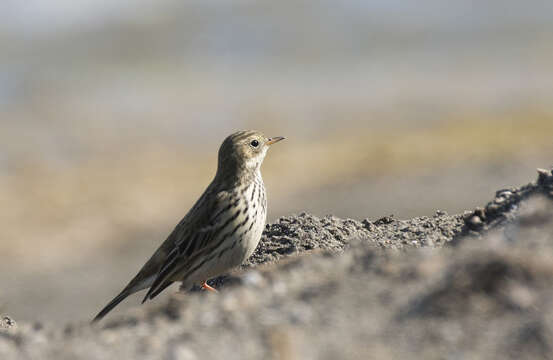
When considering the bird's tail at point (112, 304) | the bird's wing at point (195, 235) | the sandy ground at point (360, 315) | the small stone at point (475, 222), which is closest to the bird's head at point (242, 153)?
the bird's wing at point (195, 235)

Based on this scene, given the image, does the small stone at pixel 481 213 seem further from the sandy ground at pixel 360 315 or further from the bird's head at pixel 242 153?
the bird's head at pixel 242 153

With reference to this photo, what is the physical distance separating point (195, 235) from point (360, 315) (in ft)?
13.6

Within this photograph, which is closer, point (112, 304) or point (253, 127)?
point (112, 304)

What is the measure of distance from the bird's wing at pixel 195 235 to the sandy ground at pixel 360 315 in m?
2.13

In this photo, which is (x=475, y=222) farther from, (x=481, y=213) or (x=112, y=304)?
(x=112, y=304)

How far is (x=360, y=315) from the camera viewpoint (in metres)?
7.06

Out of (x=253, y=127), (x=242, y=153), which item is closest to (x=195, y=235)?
(x=242, y=153)

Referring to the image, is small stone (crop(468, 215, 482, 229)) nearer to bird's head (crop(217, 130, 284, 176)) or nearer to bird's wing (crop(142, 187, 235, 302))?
bird's wing (crop(142, 187, 235, 302))

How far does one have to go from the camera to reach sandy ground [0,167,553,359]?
6.70m

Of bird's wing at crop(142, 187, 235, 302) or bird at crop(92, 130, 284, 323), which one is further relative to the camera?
bird's wing at crop(142, 187, 235, 302)

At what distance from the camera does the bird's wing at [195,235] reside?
10758 mm

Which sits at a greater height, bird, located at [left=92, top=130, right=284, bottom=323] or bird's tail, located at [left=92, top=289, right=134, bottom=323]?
bird, located at [left=92, top=130, right=284, bottom=323]

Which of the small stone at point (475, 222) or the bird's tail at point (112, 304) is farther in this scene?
the bird's tail at point (112, 304)

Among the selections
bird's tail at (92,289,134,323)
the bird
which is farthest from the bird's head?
bird's tail at (92,289,134,323)
